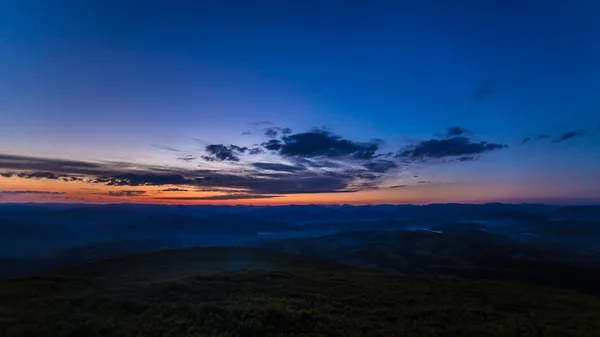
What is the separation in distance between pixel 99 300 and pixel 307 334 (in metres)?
19.8

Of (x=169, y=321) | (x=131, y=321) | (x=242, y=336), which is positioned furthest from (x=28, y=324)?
(x=242, y=336)

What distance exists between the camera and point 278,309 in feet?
102

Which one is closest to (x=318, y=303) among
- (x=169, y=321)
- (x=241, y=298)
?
(x=241, y=298)

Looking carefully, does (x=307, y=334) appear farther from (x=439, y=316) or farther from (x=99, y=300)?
(x=99, y=300)

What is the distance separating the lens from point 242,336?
2539 centimetres

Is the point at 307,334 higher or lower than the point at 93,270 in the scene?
higher

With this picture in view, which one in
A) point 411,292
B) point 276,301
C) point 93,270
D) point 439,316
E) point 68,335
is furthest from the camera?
point 93,270

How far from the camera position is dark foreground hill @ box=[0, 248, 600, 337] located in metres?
26.9

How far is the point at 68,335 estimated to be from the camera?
81.9 ft

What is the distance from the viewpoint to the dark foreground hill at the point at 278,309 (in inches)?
1060

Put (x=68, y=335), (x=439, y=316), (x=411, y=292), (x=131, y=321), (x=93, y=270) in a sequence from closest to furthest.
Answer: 1. (x=68, y=335)
2. (x=131, y=321)
3. (x=439, y=316)
4. (x=411, y=292)
5. (x=93, y=270)

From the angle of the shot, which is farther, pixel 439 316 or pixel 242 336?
pixel 439 316

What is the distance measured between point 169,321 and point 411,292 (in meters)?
28.6

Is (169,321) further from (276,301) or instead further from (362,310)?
(362,310)
